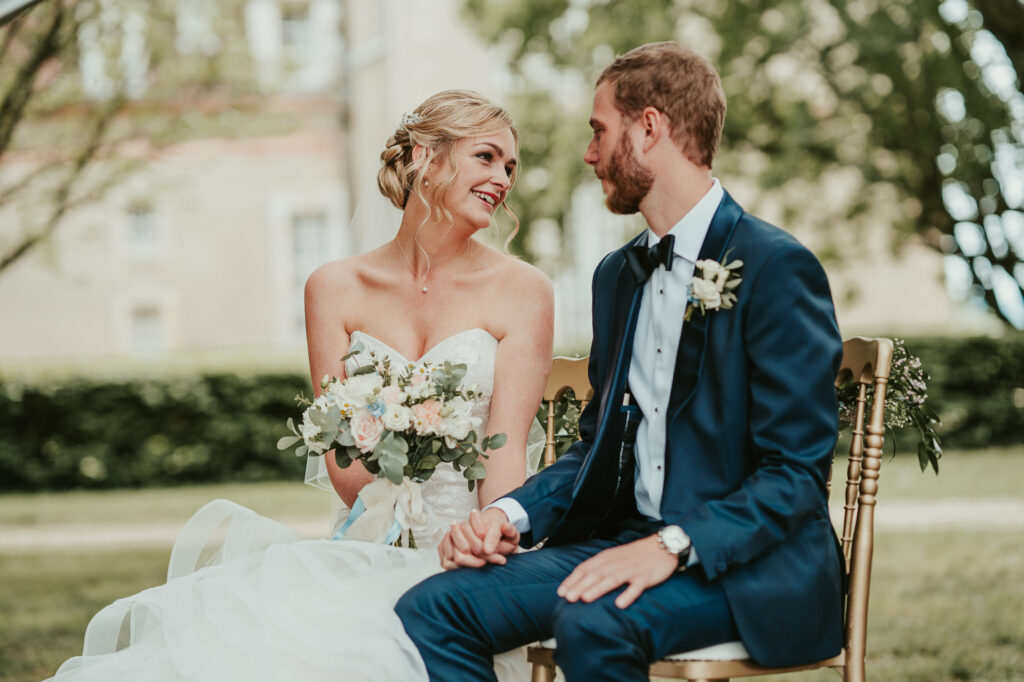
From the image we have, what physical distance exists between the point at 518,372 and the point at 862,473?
1.19 meters

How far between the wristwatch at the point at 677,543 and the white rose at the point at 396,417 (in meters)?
0.78

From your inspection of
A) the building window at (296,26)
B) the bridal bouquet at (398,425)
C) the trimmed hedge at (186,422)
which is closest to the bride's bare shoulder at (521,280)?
the bridal bouquet at (398,425)

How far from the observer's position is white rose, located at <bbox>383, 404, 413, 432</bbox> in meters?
2.83

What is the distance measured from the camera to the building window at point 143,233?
71.1 ft

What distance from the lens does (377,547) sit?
2928 millimetres

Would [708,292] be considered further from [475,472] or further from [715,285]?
[475,472]

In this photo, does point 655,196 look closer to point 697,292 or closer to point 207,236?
point 697,292

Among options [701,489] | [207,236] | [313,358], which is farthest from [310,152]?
[701,489]

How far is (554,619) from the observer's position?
2398mm

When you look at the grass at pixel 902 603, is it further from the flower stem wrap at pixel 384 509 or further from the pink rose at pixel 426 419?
the pink rose at pixel 426 419

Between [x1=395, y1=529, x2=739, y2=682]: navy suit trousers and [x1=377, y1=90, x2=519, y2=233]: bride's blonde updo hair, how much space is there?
140cm

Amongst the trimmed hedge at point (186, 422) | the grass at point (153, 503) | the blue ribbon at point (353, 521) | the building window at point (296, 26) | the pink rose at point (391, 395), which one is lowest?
the grass at point (153, 503)

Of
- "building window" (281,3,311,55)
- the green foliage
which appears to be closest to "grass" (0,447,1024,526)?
the green foliage

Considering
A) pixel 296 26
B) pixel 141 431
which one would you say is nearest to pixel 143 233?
pixel 296 26
